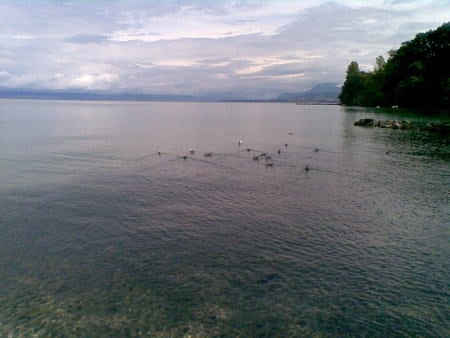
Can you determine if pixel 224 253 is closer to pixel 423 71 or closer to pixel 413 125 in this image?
pixel 413 125

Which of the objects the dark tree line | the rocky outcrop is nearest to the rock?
the rocky outcrop

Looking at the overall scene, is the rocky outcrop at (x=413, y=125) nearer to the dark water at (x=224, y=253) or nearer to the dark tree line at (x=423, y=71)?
the dark water at (x=224, y=253)

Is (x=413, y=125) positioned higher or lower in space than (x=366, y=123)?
lower

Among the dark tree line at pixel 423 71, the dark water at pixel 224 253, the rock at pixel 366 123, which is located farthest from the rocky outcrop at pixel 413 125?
the dark tree line at pixel 423 71

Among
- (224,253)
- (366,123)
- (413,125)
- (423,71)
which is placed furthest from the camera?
(423,71)

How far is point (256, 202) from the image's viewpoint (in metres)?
25.9

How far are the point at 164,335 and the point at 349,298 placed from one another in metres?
8.07

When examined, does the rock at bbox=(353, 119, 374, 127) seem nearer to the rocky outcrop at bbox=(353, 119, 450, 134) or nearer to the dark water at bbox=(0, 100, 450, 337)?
the rocky outcrop at bbox=(353, 119, 450, 134)

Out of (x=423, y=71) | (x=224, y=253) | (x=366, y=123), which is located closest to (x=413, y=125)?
(x=366, y=123)

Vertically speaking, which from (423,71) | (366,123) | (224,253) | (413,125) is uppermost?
(423,71)

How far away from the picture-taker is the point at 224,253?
57.3ft

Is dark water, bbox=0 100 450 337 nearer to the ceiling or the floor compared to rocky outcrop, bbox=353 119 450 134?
nearer to the floor

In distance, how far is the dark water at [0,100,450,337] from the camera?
40.5ft

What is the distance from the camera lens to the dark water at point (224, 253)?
12.3 metres
